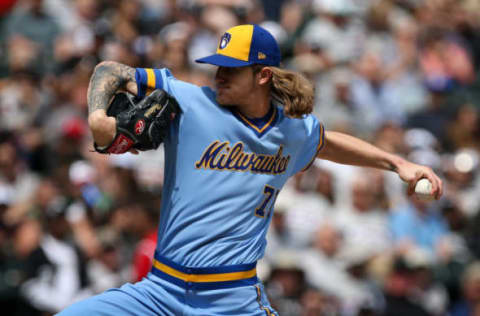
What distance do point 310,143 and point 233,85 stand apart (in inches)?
24.1

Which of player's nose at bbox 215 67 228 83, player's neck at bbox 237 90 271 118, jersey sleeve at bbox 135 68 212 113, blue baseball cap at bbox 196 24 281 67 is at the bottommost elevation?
player's neck at bbox 237 90 271 118

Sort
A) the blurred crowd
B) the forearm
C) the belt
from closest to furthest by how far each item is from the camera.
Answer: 1. the belt
2. the forearm
3. the blurred crowd

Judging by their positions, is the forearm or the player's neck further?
the forearm

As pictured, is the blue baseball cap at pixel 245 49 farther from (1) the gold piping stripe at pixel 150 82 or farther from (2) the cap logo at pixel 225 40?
(1) the gold piping stripe at pixel 150 82

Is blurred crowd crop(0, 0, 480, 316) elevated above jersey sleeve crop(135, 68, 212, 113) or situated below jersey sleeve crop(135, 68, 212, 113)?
below

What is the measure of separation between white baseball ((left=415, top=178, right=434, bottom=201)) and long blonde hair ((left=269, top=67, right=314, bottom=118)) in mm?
764

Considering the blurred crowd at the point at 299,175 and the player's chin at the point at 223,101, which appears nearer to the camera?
the player's chin at the point at 223,101

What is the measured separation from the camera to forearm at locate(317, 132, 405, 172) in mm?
4871

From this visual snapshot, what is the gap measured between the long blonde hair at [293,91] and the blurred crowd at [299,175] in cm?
291

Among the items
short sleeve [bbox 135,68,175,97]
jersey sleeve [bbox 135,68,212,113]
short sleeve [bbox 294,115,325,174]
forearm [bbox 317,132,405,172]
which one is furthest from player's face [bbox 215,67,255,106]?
forearm [bbox 317,132,405,172]

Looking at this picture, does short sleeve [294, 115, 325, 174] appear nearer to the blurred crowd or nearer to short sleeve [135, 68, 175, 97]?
short sleeve [135, 68, 175, 97]

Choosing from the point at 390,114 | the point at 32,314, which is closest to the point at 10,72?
the point at 32,314

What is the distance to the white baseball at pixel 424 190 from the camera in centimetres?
462

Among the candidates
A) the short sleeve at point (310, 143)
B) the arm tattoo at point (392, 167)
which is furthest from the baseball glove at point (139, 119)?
the arm tattoo at point (392, 167)
